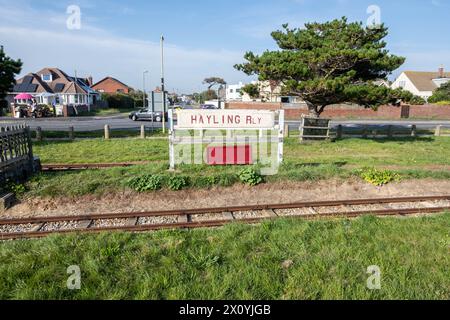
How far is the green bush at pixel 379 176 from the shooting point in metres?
9.21

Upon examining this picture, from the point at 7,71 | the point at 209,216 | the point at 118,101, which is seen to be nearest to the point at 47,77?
the point at 118,101

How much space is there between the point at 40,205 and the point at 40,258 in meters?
3.73

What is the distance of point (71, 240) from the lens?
17.1 feet

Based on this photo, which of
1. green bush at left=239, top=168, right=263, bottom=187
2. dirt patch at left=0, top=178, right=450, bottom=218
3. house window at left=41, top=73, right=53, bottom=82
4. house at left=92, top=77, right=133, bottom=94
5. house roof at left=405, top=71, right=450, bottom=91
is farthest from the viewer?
house at left=92, top=77, right=133, bottom=94

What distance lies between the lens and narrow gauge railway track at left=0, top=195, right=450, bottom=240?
245 inches

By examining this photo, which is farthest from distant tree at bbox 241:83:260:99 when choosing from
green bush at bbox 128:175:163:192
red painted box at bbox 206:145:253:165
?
green bush at bbox 128:175:163:192

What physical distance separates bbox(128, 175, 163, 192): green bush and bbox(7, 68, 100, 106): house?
145 ft

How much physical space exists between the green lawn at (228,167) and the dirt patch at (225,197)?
0.80 feet

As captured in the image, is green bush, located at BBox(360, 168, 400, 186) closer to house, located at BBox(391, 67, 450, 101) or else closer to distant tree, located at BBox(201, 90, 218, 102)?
house, located at BBox(391, 67, 450, 101)

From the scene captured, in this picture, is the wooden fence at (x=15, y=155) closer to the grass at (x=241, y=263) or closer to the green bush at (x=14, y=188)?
the green bush at (x=14, y=188)

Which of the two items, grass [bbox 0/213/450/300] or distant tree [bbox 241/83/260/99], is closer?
grass [bbox 0/213/450/300]

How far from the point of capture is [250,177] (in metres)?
8.99
